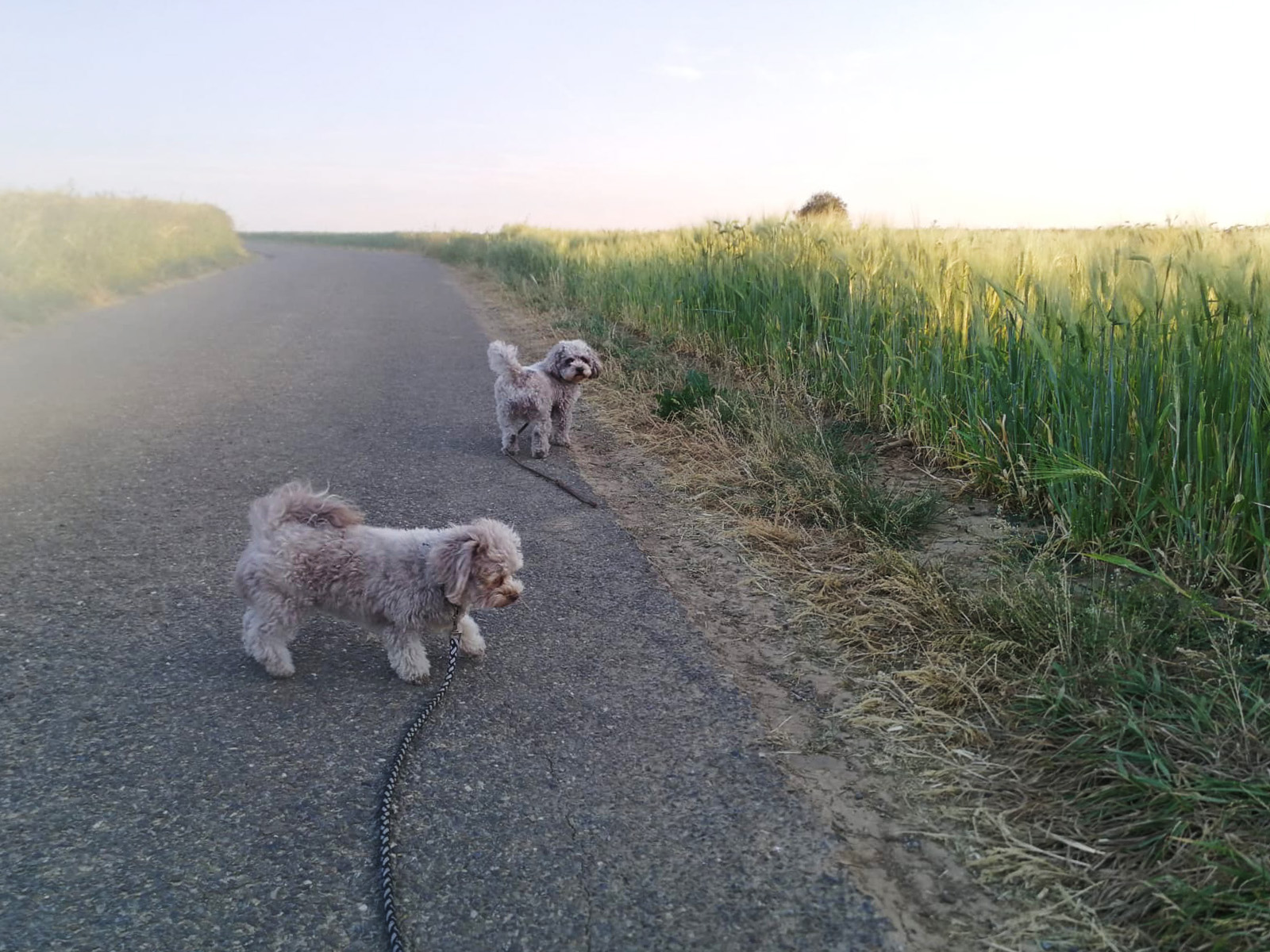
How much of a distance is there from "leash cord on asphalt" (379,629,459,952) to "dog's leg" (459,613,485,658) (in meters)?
0.03

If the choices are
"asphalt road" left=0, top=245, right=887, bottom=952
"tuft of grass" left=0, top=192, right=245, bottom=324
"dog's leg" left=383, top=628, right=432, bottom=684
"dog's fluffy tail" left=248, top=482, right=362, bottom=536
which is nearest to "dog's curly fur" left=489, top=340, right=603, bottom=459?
"asphalt road" left=0, top=245, right=887, bottom=952

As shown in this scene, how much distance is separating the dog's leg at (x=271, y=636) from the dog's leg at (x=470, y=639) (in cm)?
64

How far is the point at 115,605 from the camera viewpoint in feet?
12.7

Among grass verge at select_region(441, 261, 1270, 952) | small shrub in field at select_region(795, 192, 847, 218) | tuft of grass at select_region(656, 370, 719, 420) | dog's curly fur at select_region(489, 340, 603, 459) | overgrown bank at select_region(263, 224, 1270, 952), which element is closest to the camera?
grass verge at select_region(441, 261, 1270, 952)

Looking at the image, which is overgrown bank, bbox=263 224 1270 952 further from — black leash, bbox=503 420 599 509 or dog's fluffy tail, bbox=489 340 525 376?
dog's fluffy tail, bbox=489 340 525 376

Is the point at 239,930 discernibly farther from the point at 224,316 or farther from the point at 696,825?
the point at 224,316

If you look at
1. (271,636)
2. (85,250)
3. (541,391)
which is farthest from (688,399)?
(85,250)

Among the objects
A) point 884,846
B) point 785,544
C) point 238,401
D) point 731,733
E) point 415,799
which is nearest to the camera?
point 884,846

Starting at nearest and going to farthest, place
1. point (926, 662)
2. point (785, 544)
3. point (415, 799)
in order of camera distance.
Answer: point (415, 799) → point (926, 662) → point (785, 544)

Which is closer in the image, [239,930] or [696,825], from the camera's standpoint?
[239,930]

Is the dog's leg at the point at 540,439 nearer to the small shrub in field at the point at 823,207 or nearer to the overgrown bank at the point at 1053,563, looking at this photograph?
the overgrown bank at the point at 1053,563

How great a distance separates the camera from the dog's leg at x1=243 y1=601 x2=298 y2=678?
3404 millimetres

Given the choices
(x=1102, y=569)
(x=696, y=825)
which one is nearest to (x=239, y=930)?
(x=696, y=825)

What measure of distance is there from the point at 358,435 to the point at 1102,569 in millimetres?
5086
